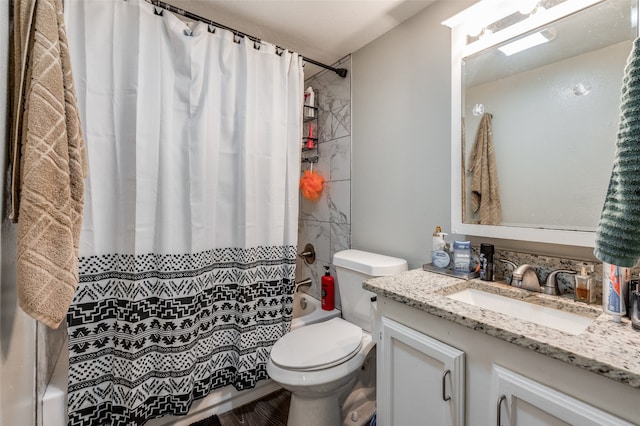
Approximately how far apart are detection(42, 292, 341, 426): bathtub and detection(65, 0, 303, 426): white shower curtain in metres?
0.10

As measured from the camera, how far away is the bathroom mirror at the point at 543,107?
38.4 inches

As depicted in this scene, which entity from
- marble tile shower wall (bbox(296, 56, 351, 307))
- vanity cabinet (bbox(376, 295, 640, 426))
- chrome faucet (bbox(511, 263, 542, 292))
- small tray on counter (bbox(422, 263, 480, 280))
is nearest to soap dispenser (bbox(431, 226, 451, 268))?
small tray on counter (bbox(422, 263, 480, 280))

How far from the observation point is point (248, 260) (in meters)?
1.60

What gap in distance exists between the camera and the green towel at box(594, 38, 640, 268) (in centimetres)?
64

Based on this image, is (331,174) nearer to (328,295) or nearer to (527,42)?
(328,295)

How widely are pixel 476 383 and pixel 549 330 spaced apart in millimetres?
249

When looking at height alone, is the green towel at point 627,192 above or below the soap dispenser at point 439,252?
above

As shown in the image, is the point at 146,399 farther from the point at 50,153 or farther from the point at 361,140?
the point at 361,140

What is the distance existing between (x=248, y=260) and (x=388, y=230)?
0.85 meters

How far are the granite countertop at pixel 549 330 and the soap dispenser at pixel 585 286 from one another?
0.10ft

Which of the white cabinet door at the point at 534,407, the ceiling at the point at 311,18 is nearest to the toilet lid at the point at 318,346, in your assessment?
the white cabinet door at the point at 534,407

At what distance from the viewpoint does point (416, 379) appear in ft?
3.15

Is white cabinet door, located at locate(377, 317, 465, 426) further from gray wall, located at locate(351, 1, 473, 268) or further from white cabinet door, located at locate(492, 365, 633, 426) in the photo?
gray wall, located at locate(351, 1, 473, 268)

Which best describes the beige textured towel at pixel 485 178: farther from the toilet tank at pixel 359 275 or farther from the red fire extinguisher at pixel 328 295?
the red fire extinguisher at pixel 328 295
